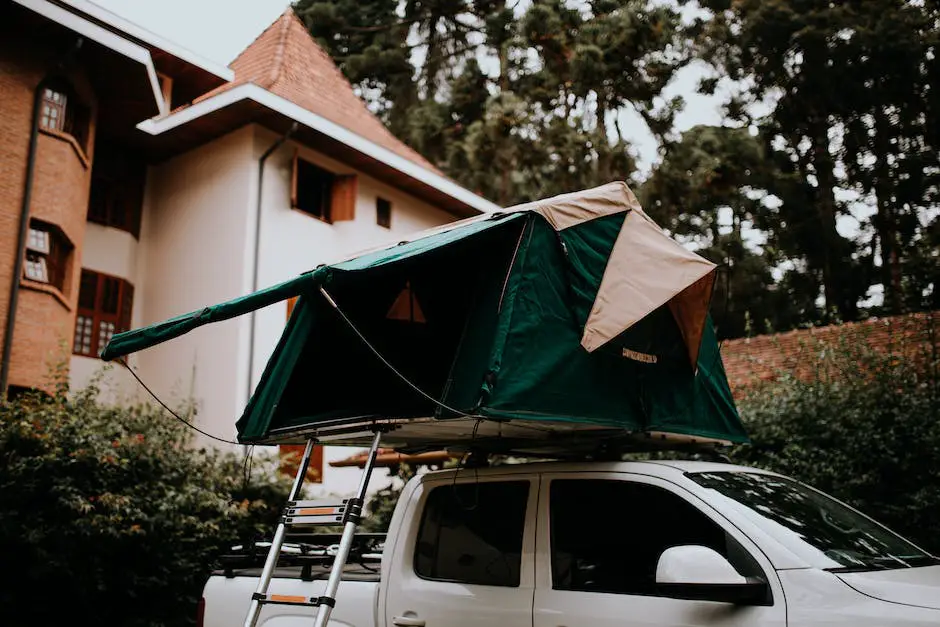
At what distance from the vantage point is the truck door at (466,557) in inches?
173

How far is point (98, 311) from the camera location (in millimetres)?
16203

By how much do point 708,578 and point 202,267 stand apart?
14.2m

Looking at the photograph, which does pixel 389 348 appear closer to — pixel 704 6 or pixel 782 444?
pixel 782 444

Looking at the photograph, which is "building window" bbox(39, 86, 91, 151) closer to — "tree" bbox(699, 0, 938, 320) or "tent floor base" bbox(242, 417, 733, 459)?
"tent floor base" bbox(242, 417, 733, 459)

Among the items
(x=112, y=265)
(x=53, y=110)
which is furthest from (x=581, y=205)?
(x=112, y=265)

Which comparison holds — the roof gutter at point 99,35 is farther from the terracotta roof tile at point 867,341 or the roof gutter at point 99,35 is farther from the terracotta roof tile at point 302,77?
the terracotta roof tile at point 867,341

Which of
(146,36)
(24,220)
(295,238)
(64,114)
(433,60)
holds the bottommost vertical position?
(24,220)

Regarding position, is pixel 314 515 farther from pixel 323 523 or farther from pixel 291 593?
pixel 291 593

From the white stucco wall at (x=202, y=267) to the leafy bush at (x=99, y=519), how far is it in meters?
3.76

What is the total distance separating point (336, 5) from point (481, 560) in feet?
77.7

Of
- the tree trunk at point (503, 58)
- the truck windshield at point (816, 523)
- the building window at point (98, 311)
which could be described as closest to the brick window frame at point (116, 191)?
the building window at point (98, 311)

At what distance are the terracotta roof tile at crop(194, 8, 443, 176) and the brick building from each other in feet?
0.33

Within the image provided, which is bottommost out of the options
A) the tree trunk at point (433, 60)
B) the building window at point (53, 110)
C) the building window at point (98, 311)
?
the building window at point (98, 311)

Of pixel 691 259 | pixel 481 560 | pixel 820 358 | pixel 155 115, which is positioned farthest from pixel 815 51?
pixel 481 560
